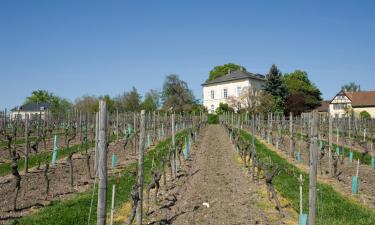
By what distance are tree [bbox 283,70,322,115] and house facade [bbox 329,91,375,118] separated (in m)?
3.61

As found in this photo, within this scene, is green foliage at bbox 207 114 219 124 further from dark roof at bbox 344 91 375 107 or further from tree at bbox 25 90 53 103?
tree at bbox 25 90 53 103

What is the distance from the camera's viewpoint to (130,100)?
215 ft

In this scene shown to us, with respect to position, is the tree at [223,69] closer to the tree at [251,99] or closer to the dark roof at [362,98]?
the tree at [251,99]

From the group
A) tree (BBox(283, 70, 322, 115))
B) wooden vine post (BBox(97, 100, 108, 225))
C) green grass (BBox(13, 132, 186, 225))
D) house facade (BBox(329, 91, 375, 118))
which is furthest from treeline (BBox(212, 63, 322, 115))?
wooden vine post (BBox(97, 100, 108, 225))

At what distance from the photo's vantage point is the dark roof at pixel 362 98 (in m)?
66.5

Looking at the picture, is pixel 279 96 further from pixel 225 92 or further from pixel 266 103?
pixel 225 92

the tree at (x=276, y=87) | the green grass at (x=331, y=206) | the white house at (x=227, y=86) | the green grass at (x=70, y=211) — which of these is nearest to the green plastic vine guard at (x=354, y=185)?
the green grass at (x=331, y=206)

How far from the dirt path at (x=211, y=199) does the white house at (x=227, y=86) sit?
5758 centimetres

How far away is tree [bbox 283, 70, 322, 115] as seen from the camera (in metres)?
64.6

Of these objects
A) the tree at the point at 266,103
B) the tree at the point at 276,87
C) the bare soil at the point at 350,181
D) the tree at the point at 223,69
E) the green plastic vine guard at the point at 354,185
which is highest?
the tree at the point at 223,69

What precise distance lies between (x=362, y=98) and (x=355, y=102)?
58.0 inches

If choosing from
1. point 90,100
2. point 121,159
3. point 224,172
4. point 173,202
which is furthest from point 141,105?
point 173,202

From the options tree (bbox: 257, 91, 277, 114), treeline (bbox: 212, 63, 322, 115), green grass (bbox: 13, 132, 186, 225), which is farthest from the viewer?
treeline (bbox: 212, 63, 322, 115)

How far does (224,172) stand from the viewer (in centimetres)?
1358
